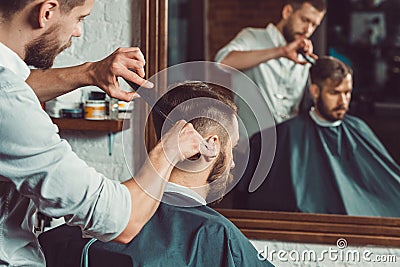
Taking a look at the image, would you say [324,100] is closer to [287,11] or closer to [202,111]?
[287,11]

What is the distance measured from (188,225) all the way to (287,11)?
84 centimetres

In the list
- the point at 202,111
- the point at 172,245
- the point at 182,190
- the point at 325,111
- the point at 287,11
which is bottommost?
the point at 172,245

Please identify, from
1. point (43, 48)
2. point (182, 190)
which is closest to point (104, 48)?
point (182, 190)

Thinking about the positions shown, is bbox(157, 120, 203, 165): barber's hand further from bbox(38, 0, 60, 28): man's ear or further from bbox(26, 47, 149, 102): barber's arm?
bbox(38, 0, 60, 28): man's ear

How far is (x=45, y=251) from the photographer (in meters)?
1.79

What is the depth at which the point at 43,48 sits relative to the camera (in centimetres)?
151

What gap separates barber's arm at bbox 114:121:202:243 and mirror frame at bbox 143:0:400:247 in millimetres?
801

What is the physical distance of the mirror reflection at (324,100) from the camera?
2.21 m

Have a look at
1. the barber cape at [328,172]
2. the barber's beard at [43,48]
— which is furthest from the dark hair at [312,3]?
the barber's beard at [43,48]

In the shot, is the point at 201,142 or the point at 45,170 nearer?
the point at 45,170

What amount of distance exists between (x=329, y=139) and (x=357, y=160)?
117mm

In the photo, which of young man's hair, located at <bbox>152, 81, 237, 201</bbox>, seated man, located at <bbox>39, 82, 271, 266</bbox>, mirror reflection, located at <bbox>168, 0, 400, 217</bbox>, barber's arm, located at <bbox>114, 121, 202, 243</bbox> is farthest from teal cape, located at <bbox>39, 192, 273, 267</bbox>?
mirror reflection, located at <bbox>168, 0, 400, 217</bbox>

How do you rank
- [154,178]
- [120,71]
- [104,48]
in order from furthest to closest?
[104,48] → [120,71] → [154,178]

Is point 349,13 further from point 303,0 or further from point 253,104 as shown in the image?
point 253,104
